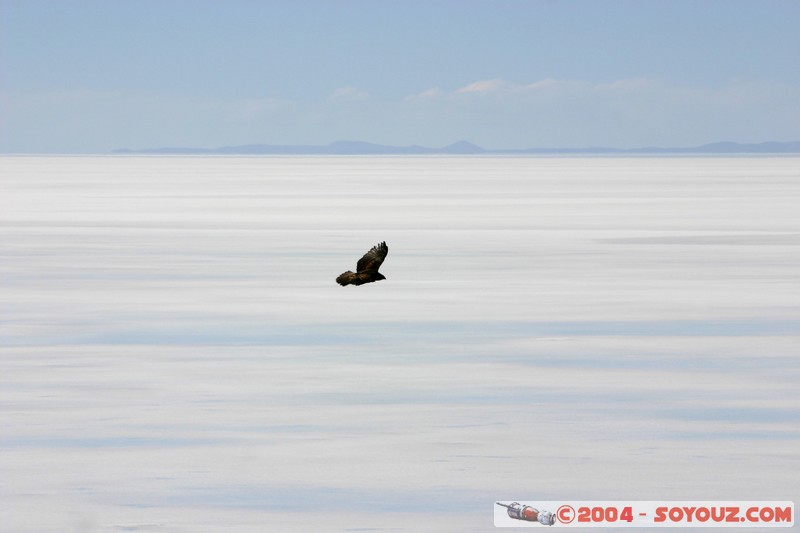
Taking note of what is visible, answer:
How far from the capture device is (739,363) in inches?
501

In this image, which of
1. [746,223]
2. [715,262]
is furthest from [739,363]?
[746,223]

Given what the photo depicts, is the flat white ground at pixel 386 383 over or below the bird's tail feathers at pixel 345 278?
below

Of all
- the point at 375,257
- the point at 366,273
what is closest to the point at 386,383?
the point at 375,257

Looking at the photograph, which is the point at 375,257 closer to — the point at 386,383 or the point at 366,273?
the point at 366,273

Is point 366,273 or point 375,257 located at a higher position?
point 375,257

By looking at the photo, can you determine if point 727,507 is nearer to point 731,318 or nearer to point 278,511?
point 278,511

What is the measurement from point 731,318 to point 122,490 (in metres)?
8.51

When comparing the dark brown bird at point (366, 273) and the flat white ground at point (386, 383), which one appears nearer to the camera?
the flat white ground at point (386, 383)

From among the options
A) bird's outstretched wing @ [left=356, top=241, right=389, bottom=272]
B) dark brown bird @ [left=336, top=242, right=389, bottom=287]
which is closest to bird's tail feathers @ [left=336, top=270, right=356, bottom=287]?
dark brown bird @ [left=336, top=242, right=389, bottom=287]

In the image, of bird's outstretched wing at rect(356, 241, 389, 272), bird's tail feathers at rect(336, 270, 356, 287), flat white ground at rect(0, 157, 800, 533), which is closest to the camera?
flat white ground at rect(0, 157, 800, 533)

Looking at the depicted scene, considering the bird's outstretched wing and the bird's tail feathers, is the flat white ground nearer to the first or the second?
the bird's tail feathers

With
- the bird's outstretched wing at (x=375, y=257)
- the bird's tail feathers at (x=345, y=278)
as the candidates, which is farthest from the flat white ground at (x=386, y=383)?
the bird's outstretched wing at (x=375, y=257)

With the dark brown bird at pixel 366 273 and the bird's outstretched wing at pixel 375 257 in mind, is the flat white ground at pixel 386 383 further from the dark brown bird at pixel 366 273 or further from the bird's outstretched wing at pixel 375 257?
the bird's outstretched wing at pixel 375 257

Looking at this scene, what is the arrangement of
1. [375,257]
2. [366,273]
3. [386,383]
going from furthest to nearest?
[366,273]
[375,257]
[386,383]
